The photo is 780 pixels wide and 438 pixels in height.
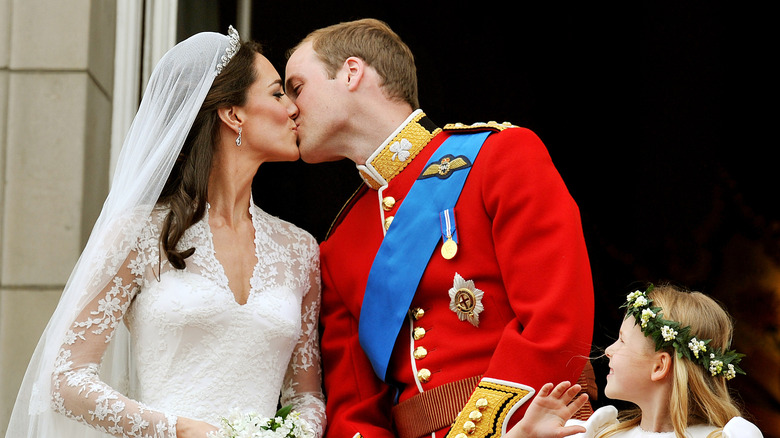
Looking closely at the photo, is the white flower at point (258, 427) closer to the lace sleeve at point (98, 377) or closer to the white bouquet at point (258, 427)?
the white bouquet at point (258, 427)

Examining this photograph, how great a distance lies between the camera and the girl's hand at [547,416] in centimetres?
252

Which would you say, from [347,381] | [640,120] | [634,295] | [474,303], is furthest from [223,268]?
[640,120]

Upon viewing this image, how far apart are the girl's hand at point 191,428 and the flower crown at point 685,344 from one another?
3.82ft

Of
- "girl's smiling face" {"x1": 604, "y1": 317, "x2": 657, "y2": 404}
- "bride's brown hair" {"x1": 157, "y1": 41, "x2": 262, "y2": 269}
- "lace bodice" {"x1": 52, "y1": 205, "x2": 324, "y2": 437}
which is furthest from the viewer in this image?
"bride's brown hair" {"x1": 157, "y1": 41, "x2": 262, "y2": 269}

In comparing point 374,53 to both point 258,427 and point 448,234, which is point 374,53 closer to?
point 448,234

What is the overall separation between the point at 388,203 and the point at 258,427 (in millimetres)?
849

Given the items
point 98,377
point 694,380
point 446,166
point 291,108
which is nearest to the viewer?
point 694,380

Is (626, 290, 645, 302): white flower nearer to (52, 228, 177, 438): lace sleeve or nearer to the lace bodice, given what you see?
the lace bodice

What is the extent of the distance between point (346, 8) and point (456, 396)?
326 centimetres

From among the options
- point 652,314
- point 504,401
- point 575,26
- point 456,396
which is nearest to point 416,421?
point 456,396

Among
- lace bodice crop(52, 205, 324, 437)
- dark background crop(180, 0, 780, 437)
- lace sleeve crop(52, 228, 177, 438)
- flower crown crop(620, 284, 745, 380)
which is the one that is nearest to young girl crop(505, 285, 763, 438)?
flower crown crop(620, 284, 745, 380)

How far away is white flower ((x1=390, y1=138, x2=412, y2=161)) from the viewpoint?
313cm

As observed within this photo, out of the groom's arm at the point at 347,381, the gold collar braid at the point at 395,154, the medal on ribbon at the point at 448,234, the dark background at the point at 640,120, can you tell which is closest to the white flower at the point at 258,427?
the groom's arm at the point at 347,381

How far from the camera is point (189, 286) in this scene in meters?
2.86
